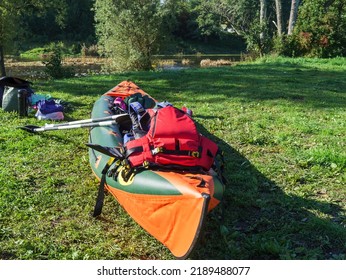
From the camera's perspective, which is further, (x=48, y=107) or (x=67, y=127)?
(x=48, y=107)

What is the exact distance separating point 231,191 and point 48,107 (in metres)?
4.38

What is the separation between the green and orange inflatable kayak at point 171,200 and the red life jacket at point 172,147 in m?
Answer: 0.11

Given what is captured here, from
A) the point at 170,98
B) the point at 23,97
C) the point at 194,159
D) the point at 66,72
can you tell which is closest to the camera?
the point at 194,159

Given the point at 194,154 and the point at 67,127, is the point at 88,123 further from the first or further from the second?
the point at 194,154

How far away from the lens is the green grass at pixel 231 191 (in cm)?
325

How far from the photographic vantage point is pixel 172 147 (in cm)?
338

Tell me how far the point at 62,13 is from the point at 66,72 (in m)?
7.66

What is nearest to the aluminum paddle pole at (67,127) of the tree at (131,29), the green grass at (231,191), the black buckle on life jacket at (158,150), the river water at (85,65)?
the green grass at (231,191)

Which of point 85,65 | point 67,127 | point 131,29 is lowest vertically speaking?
point 67,127

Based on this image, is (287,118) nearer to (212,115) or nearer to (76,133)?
(212,115)

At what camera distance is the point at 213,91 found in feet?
32.8

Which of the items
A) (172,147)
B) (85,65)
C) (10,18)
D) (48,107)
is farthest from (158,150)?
(85,65)
